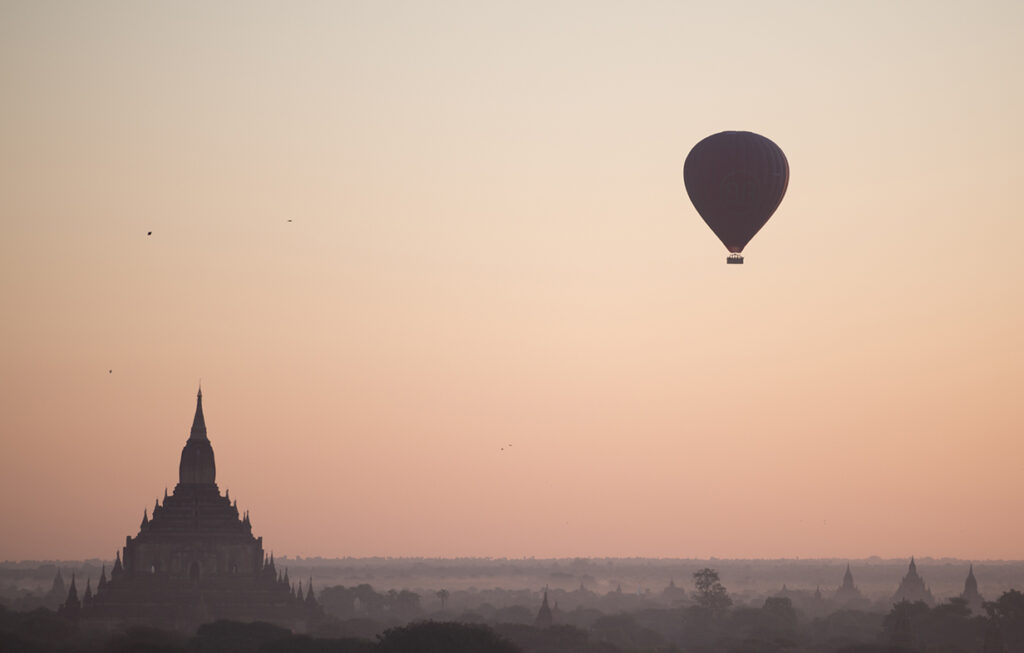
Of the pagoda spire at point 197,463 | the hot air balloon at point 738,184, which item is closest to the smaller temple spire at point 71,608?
the pagoda spire at point 197,463

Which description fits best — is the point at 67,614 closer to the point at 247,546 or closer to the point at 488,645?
the point at 247,546

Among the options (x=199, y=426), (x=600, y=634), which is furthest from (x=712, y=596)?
(x=199, y=426)

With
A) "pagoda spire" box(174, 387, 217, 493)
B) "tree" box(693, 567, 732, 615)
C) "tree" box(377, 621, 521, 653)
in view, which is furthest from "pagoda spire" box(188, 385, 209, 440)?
"tree" box(693, 567, 732, 615)

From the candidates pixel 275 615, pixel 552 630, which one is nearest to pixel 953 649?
Answer: pixel 552 630

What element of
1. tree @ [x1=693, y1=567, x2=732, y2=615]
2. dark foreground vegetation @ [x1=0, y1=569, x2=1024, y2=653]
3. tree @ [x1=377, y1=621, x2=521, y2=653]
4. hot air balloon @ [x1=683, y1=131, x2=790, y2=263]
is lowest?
tree @ [x1=377, y1=621, x2=521, y2=653]

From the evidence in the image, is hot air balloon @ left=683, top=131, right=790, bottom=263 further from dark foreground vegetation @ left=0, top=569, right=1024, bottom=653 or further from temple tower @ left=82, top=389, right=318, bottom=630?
temple tower @ left=82, top=389, right=318, bottom=630
